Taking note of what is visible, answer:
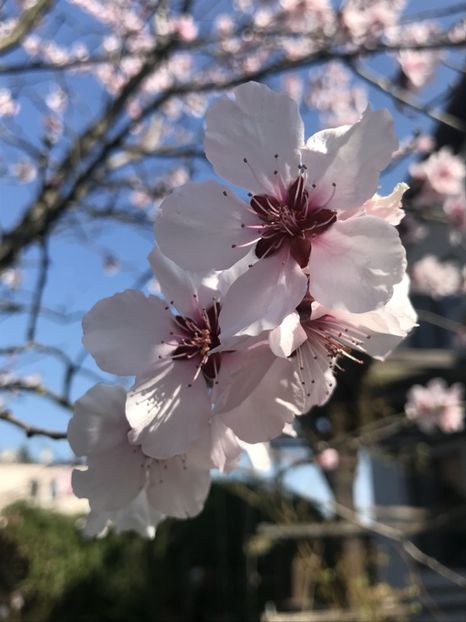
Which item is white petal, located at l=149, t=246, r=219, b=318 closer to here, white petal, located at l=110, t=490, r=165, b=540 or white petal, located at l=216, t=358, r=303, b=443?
white petal, located at l=216, t=358, r=303, b=443

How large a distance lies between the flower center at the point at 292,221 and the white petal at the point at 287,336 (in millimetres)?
66

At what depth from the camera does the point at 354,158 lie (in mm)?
618

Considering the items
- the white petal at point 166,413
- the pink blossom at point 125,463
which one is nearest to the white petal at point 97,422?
the pink blossom at point 125,463

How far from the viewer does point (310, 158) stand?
0.64 meters

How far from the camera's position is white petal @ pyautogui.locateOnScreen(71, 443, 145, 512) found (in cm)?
80

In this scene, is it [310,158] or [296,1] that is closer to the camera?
[310,158]

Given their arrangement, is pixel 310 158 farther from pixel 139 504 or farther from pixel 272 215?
pixel 139 504

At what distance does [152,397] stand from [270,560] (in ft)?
19.4

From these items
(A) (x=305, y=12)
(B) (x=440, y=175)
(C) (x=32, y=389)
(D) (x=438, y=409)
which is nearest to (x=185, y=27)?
(A) (x=305, y=12)

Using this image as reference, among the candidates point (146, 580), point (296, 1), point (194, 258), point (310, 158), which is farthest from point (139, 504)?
point (146, 580)

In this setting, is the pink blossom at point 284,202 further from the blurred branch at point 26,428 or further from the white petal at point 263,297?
the blurred branch at point 26,428

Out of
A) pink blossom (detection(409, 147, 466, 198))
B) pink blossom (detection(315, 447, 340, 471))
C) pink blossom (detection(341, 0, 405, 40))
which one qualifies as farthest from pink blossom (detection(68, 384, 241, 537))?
pink blossom (detection(315, 447, 340, 471))

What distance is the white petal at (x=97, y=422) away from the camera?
0.78m

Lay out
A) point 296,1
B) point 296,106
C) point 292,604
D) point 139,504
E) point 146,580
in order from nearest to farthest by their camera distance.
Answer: point 296,106, point 139,504, point 296,1, point 292,604, point 146,580
